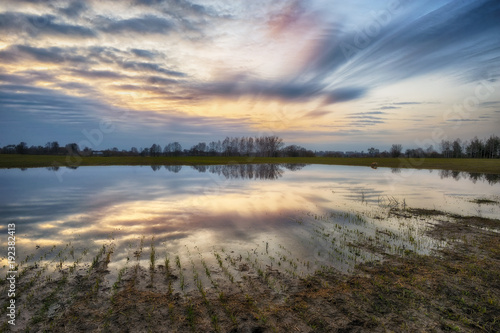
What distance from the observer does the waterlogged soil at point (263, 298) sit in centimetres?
581

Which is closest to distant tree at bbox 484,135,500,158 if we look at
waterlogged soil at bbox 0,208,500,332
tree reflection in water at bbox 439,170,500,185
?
tree reflection in water at bbox 439,170,500,185

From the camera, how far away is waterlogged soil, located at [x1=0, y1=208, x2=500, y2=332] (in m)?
5.81

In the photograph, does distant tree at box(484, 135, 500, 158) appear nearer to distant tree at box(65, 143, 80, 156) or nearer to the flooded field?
the flooded field

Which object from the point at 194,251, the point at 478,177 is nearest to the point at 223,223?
the point at 194,251

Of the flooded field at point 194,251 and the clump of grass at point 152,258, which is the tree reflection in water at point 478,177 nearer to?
the flooded field at point 194,251

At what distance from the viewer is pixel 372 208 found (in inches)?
749

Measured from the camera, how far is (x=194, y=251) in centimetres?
1051

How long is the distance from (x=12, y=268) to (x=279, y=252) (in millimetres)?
9165

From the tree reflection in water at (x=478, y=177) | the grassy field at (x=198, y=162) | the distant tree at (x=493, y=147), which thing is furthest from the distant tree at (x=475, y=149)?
the tree reflection in water at (x=478, y=177)

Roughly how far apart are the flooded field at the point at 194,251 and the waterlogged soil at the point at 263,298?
4 cm

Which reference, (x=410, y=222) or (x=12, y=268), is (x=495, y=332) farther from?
(x=12, y=268)

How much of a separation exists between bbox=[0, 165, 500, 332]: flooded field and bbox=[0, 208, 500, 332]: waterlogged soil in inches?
1.8

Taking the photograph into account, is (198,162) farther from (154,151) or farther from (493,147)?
(493,147)

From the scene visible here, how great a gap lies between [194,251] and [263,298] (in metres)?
4.42
